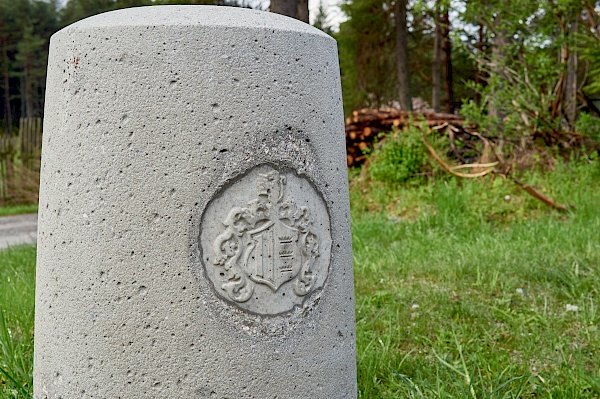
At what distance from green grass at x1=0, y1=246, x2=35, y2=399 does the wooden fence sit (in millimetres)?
6807

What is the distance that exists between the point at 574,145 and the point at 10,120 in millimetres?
21616

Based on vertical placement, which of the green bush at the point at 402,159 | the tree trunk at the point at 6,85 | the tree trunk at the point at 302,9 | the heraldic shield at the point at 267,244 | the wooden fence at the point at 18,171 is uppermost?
the tree trunk at the point at 6,85

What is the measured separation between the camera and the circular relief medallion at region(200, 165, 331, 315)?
1611 millimetres

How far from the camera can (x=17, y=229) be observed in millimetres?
7953

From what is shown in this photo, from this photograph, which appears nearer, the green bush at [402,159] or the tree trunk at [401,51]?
the green bush at [402,159]

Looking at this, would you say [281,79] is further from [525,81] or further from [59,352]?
[525,81]

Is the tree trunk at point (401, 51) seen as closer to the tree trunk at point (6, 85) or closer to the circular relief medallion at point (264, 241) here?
the circular relief medallion at point (264, 241)

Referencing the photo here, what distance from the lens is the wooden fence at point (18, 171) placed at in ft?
35.0

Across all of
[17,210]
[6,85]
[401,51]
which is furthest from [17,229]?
[6,85]

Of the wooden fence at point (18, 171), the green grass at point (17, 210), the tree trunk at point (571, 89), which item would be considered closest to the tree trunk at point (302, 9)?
the tree trunk at point (571, 89)

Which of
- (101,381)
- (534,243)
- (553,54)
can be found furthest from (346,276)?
(553,54)

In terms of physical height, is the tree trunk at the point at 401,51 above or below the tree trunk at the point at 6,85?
below

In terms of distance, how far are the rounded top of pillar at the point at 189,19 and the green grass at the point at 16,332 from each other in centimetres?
133

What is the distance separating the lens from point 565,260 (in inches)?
152
